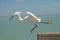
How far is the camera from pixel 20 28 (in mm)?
2619

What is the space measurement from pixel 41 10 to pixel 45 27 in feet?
0.94

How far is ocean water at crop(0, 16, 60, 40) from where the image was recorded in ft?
7.98

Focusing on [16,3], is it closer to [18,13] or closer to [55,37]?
[18,13]

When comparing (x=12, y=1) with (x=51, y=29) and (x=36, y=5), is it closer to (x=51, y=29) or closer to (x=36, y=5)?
(x=36, y=5)

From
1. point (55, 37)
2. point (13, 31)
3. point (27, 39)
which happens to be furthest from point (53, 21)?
point (55, 37)

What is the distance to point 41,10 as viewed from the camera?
2.46m

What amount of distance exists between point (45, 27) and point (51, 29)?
10 cm

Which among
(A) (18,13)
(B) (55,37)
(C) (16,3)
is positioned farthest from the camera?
(C) (16,3)

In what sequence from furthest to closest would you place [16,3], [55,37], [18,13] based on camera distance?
1. [16,3]
2. [18,13]
3. [55,37]

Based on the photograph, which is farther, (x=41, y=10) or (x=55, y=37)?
(x=41, y=10)

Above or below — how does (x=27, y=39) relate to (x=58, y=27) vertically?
below

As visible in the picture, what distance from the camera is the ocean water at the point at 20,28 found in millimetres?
2432

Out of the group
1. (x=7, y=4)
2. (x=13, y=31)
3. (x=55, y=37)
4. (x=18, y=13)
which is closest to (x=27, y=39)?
(x=13, y=31)

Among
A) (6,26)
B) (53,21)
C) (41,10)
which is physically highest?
(41,10)
